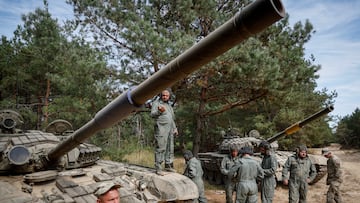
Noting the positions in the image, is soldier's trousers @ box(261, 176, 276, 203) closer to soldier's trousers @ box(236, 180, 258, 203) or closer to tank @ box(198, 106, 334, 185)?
soldier's trousers @ box(236, 180, 258, 203)

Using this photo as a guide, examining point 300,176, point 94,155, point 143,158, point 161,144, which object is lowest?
point 300,176

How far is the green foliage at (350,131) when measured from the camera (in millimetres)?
25031

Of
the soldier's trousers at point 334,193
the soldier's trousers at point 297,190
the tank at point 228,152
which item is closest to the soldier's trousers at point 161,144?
the soldier's trousers at point 297,190

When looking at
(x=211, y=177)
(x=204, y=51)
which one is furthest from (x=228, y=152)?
(x=204, y=51)

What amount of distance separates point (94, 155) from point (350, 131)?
2524 cm

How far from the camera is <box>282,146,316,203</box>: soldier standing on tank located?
7344 millimetres

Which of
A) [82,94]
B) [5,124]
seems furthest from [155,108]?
[82,94]

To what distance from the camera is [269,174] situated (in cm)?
713

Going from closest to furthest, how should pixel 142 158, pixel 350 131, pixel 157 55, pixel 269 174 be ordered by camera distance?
pixel 269 174 < pixel 157 55 < pixel 142 158 < pixel 350 131

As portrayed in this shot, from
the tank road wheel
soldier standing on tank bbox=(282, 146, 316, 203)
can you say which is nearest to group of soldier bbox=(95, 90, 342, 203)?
soldier standing on tank bbox=(282, 146, 316, 203)

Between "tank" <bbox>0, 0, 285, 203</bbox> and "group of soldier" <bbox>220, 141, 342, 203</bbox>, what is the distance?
155cm

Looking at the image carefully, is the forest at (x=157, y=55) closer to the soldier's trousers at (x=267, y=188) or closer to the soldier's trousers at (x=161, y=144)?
the soldier's trousers at (x=161, y=144)

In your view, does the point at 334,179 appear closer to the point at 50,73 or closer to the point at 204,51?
the point at 204,51

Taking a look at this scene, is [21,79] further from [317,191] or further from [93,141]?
[317,191]
